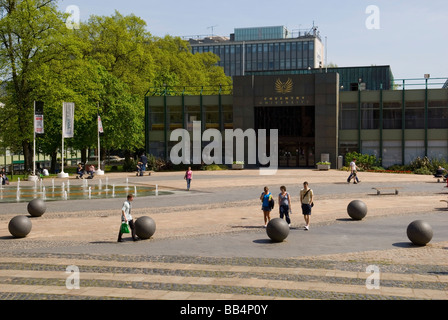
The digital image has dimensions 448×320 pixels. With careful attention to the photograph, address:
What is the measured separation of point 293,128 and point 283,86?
16.7ft

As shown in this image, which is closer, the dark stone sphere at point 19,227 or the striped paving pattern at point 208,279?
the striped paving pattern at point 208,279

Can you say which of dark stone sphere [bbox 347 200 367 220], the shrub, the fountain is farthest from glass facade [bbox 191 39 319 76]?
dark stone sphere [bbox 347 200 367 220]

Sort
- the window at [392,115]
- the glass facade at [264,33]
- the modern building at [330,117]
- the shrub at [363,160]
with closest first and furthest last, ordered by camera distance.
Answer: the shrub at [363,160] → the modern building at [330,117] → the window at [392,115] → the glass facade at [264,33]

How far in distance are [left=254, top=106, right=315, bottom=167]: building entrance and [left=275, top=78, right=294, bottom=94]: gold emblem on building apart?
216 cm

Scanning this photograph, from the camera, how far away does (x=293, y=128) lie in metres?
60.0

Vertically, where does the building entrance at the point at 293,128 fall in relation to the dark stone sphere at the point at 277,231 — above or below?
above

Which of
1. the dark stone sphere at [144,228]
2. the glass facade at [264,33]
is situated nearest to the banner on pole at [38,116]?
the dark stone sphere at [144,228]

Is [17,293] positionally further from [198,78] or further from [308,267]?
[198,78]

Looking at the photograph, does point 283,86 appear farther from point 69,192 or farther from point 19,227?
point 19,227

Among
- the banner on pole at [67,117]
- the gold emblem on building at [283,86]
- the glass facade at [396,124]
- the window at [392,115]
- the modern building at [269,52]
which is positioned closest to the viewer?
the banner on pole at [67,117]

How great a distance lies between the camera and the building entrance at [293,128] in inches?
2351

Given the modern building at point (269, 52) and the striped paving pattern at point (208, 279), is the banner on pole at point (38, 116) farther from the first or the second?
the modern building at point (269, 52)
